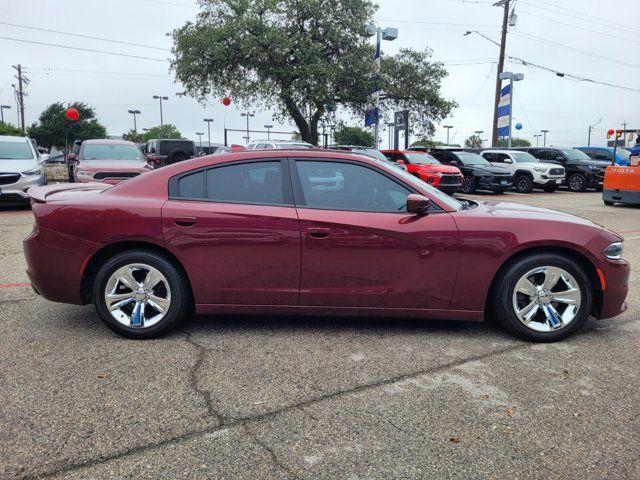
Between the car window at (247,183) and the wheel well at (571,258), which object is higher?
the car window at (247,183)

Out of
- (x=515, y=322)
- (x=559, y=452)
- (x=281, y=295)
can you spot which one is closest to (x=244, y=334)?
(x=281, y=295)

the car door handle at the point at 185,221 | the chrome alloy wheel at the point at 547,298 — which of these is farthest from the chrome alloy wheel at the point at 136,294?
the chrome alloy wheel at the point at 547,298

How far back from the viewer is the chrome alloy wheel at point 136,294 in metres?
4.11

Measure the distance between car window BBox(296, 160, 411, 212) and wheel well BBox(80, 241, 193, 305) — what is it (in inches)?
43.8

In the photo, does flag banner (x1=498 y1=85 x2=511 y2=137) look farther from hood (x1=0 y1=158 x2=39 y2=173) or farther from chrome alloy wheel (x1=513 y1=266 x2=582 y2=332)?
chrome alloy wheel (x1=513 y1=266 x2=582 y2=332)

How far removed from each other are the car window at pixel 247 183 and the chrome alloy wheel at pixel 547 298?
6.40 feet

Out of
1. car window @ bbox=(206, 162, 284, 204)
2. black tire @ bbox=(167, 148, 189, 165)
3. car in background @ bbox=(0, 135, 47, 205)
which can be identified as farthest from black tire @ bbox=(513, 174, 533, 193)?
car window @ bbox=(206, 162, 284, 204)

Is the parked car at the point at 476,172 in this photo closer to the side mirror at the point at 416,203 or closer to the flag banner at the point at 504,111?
the flag banner at the point at 504,111

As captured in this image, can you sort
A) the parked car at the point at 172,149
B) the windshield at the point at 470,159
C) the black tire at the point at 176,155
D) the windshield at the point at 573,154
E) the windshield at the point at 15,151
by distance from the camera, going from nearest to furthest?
the windshield at the point at 15,151, the black tire at the point at 176,155, the windshield at the point at 470,159, the parked car at the point at 172,149, the windshield at the point at 573,154

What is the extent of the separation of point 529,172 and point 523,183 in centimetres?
53

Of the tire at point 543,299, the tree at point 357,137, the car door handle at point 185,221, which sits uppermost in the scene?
the tree at point 357,137

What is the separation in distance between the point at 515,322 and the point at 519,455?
1652 mm

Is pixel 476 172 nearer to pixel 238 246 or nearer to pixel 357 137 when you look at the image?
pixel 238 246

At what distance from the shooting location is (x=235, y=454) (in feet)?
8.50
